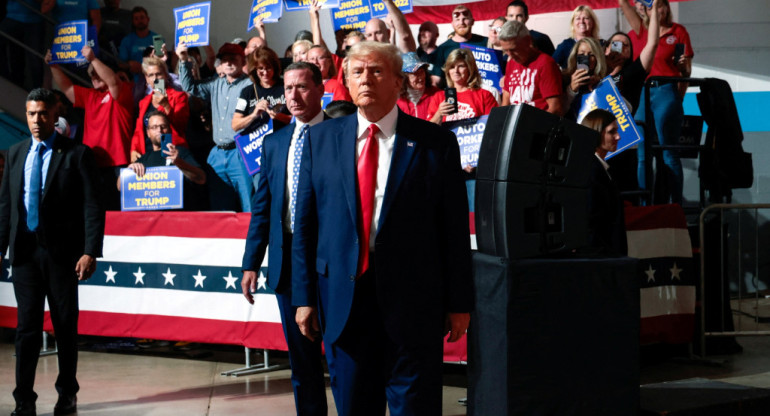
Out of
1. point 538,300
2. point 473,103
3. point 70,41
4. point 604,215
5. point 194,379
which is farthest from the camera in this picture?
point 70,41

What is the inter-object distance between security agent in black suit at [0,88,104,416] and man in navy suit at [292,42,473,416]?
2570mm

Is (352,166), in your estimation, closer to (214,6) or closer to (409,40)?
(409,40)

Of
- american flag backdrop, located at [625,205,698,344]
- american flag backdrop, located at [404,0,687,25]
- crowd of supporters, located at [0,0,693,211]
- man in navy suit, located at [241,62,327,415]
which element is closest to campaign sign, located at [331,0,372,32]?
crowd of supporters, located at [0,0,693,211]

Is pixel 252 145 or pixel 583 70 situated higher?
pixel 583 70

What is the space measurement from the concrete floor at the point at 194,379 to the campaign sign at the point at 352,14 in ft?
11.6

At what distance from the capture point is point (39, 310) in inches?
213

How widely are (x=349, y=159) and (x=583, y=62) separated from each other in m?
4.73

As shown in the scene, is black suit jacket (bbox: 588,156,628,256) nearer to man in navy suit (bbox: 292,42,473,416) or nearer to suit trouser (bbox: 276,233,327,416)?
suit trouser (bbox: 276,233,327,416)

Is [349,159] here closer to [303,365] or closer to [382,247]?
[382,247]

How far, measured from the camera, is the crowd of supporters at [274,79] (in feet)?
24.3

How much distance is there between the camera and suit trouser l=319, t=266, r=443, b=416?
10.6 feet

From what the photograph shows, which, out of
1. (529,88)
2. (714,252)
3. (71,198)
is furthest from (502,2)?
(71,198)

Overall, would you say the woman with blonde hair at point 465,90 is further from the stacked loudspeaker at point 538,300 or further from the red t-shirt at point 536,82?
the stacked loudspeaker at point 538,300

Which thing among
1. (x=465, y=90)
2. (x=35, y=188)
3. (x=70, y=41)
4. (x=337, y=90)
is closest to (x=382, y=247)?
(x=35, y=188)
